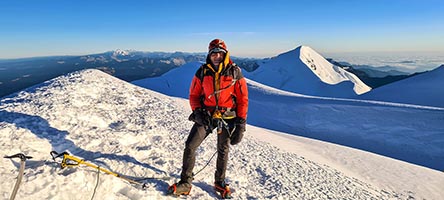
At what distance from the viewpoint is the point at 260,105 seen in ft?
71.6

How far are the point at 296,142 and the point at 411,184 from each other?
4.49 meters

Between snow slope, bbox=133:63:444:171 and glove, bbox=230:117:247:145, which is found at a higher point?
glove, bbox=230:117:247:145

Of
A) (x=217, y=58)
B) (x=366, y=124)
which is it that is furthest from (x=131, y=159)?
(x=366, y=124)

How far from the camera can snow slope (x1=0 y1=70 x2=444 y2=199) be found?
4.05m

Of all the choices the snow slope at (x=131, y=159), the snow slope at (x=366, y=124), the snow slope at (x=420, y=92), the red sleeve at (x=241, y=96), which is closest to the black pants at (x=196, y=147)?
the red sleeve at (x=241, y=96)

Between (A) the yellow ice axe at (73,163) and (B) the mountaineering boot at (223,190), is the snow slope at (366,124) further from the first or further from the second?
(A) the yellow ice axe at (73,163)

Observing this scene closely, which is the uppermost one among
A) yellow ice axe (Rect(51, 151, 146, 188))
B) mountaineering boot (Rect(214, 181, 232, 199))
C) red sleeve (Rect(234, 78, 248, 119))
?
red sleeve (Rect(234, 78, 248, 119))

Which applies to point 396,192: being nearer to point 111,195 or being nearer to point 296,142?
point 296,142

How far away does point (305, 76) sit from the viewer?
70.2 m

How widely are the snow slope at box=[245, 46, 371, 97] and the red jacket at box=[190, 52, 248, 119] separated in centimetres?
5814

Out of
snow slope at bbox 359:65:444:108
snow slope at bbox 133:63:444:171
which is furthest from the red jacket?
snow slope at bbox 359:65:444:108

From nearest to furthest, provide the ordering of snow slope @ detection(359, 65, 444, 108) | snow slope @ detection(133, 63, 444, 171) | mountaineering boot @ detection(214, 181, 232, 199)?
mountaineering boot @ detection(214, 181, 232, 199) → snow slope @ detection(133, 63, 444, 171) → snow slope @ detection(359, 65, 444, 108)

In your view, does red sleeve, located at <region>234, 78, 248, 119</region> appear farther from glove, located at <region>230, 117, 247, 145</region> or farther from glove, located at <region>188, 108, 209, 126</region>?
glove, located at <region>188, 108, 209, 126</region>

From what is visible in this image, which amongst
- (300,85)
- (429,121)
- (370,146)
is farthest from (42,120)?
(300,85)
